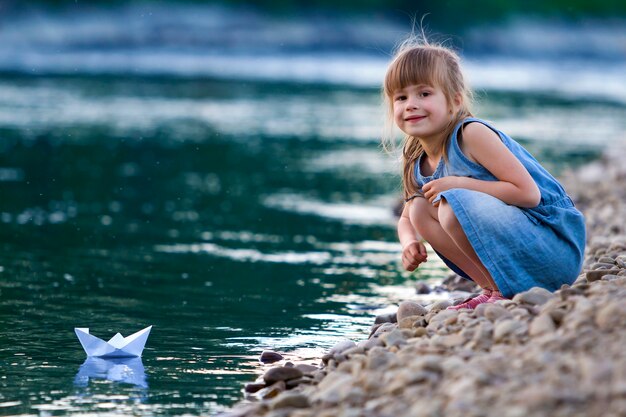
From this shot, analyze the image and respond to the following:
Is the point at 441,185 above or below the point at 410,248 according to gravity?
above

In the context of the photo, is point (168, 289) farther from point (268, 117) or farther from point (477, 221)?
point (268, 117)

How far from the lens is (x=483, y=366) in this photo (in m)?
3.36

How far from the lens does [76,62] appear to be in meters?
47.4

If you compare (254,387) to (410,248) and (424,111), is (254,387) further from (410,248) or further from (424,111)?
(424,111)

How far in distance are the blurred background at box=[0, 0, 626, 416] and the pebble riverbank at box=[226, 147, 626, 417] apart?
1.47 ft

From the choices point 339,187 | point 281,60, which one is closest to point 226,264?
point 339,187

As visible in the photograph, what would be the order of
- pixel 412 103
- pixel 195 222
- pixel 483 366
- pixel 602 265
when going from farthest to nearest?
pixel 195 222 < pixel 602 265 < pixel 412 103 < pixel 483 366

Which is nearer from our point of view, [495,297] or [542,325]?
[542,325]

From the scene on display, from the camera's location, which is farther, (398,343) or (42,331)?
(42,331)

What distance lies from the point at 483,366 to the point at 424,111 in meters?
1.60

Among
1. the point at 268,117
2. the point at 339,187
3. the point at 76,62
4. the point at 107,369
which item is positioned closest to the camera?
the point at 107,369

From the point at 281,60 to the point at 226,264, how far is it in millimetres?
52285

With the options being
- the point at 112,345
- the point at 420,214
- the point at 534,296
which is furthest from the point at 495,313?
the point at 112,345

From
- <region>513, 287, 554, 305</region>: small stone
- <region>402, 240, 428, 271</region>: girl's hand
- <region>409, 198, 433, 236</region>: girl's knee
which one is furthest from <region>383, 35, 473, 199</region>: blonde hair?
<region>513, 287, 554, 305</region>: small stone
